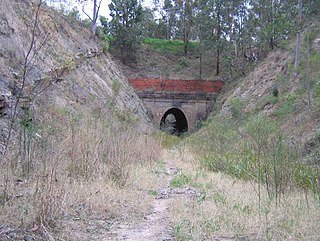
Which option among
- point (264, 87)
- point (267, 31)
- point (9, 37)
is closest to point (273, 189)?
point (9, 37)

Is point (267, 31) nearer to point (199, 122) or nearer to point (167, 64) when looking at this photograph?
point (199, 122)

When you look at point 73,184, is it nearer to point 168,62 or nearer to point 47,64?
point 47,64

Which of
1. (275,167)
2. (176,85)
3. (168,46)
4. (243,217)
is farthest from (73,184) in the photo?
(168,46)

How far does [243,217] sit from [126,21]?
31.9m

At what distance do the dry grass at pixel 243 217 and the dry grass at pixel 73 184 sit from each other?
0.94 m

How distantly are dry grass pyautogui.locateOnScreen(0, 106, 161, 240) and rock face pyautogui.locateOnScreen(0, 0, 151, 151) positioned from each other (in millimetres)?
1102

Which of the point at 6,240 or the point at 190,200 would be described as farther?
the point at 190,200

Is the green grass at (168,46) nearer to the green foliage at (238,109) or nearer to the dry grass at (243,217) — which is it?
the green foliage at (238,109)

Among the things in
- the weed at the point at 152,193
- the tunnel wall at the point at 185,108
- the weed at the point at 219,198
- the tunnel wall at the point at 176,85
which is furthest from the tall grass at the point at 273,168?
the tunnel wall at the point at 176,85

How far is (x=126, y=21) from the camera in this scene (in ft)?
117

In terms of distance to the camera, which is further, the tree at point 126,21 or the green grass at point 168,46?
the green grass at point 168,46

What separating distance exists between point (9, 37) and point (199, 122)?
20456mm

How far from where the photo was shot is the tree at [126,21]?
35469 millimetres

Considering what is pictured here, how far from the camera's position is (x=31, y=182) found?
245 inches
